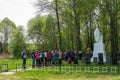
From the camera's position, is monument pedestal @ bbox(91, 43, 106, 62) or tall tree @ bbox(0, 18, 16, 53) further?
tall tree @ bbox(0, 18, 16, 53)

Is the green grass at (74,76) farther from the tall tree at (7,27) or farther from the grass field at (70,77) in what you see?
the tall tree at (7,27)

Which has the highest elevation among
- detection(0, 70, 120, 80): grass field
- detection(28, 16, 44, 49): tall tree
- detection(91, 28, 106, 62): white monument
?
detection(28, 16, 44, 49): tall tree

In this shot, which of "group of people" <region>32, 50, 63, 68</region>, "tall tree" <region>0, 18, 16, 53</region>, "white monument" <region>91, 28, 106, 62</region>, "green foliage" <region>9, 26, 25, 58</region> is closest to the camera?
"group of people" <region>32, 50, 63, 68</region>

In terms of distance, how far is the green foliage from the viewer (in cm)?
6506

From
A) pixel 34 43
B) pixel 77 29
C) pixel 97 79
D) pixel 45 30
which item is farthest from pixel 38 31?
pixel 97 79

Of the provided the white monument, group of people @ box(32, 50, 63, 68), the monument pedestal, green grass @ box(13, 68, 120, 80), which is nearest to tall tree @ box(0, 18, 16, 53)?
the white monument

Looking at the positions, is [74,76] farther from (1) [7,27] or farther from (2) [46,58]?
(1) [7,27]

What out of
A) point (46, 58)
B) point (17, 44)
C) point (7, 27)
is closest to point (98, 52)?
point (46, 58)

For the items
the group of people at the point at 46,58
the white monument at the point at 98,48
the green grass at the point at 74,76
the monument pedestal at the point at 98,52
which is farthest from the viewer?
the white monument at the point at 98,48

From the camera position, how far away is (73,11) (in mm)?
35500

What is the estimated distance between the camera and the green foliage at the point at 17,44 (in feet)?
213

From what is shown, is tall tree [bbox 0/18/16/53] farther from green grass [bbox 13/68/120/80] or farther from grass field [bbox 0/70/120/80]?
grass field [bbox 0/70/120/80]

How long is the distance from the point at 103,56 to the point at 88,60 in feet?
6.65

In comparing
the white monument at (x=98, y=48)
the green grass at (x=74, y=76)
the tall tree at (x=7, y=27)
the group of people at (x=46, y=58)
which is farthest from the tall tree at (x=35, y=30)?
the green grass at (x=74, y=76)
